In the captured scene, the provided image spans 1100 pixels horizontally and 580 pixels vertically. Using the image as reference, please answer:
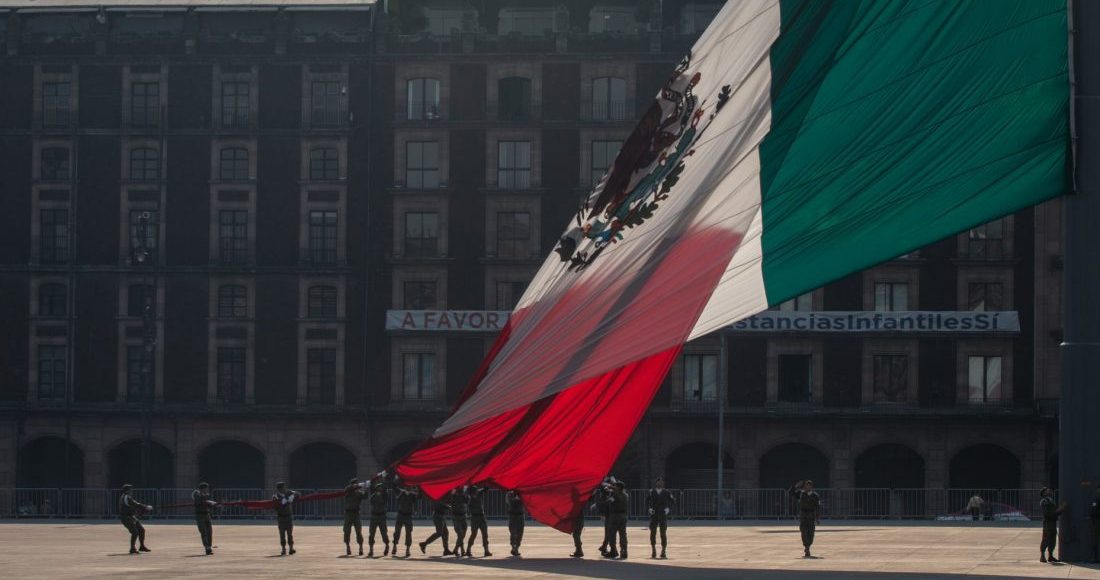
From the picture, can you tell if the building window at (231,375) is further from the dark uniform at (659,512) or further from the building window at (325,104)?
the dark uniform at (659,512)

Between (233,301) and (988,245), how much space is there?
35.5 m

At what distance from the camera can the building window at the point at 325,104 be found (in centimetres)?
8731

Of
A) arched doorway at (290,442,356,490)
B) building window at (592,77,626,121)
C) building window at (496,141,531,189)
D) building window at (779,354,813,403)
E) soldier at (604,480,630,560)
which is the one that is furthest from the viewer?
building window at (496,141,531,189)

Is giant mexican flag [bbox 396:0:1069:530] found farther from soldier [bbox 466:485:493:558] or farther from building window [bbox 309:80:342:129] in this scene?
building window [bbox 309:80:342:129]

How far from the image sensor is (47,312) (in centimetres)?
8794

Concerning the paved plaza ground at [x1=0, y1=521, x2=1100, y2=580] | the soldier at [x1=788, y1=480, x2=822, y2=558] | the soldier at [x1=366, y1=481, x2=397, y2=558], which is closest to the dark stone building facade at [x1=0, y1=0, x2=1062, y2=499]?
the paved plaza ground at [x1=0, y1=521, x2=1100, y2=580]

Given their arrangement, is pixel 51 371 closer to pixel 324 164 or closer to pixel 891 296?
pixel 324 164

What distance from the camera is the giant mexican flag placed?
28.8 m

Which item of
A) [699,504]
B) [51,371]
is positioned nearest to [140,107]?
[51,371]

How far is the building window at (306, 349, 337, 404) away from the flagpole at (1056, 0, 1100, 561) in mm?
57387

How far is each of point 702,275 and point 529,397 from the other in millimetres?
3703

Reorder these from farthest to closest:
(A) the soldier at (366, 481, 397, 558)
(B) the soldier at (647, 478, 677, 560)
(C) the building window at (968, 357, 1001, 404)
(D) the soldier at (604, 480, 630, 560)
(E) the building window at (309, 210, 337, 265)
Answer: (E) the building window at (309, 210, 337, 265) < (C) the building window at (968, 357, 1001, 404) < (A) the soldier at (366, 481, 397, 558) < (B) the soldier at (647, 478, 677, 560) < (D) the soldier at (604, 480, 630, 560)

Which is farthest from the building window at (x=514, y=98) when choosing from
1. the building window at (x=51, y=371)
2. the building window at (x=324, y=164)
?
the building window at (x=51, y=371)

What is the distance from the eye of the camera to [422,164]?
87625mm
